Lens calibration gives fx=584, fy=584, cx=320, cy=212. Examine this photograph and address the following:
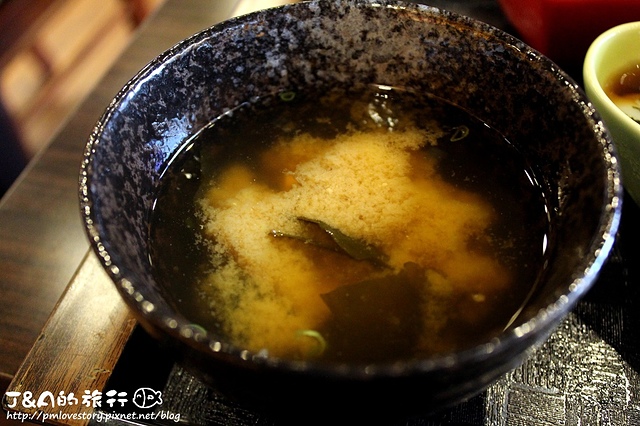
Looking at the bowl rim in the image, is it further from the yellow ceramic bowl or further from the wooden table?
the wooden table

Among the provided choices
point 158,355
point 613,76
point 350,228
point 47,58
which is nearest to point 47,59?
point 47,58

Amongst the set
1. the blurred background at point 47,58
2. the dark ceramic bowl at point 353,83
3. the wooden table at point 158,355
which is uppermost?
the dark ceramic bowl at point 353,83

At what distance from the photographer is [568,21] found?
171cm

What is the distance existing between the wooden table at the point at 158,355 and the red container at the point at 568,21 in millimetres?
601

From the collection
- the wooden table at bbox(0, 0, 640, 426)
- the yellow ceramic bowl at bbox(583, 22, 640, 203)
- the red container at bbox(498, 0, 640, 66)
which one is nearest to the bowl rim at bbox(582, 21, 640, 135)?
the yellow ceramic bowl at bbox(583, 22, 640, 203)

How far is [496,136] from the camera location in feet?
4.50

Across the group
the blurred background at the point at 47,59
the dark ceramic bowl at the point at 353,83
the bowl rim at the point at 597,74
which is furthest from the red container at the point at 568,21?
the blurred background at the point at 47,59

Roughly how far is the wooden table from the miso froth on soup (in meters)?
0.19

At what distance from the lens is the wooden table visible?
1106 mm

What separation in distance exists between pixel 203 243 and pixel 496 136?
72cm

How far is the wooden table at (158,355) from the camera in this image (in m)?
1.11

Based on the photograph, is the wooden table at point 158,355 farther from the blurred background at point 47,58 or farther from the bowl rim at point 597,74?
the blurred background at point 47,58

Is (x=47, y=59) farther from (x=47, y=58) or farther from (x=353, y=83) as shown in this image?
(x=353, y=83)

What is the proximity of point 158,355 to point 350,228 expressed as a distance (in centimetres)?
48
